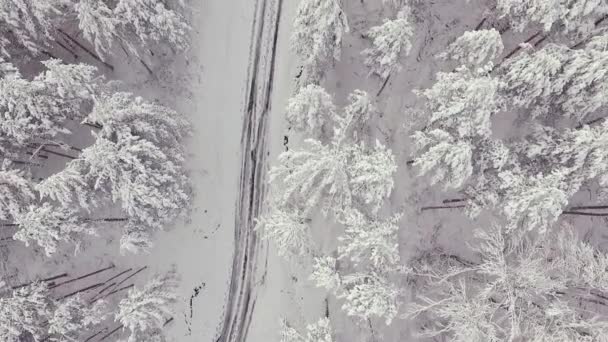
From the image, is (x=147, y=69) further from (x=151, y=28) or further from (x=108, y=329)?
(x=108, y=329)

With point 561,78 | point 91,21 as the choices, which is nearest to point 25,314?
point 91,21

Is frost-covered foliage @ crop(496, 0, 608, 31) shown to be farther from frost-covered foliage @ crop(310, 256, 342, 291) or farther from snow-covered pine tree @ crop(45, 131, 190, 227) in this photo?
snow-covered pine tree @ crop(45, 131, 190, 227)

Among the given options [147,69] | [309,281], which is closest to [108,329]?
[309,281]

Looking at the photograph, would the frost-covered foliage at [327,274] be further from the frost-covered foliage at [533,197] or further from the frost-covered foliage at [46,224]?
the frost-covered foliage at [46,224]

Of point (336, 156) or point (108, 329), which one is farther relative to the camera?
point (108, 329)

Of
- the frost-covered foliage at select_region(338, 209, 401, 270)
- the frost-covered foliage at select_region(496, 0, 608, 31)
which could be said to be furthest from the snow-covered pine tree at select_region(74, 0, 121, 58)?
the frost-covered foliage at select_region(496, 0, 608, 31)

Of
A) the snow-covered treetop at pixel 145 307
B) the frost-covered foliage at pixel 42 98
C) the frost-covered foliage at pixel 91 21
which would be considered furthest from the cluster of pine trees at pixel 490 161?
the frost-covered foliage at pixel 42 98
